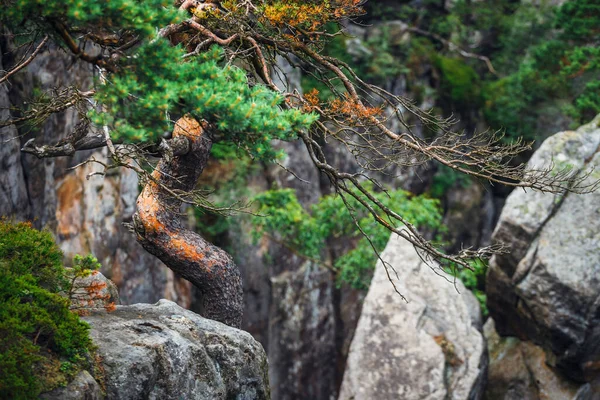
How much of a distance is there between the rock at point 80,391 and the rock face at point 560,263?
301 inches

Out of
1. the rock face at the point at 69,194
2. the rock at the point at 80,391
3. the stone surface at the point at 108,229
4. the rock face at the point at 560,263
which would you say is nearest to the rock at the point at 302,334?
the rock face at the point at 69,194

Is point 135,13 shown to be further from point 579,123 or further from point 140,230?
point 579,123

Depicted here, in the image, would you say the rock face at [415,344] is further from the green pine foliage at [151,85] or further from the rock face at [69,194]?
the green pine foliage at [151,85]

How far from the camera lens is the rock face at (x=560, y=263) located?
11023 millimetres

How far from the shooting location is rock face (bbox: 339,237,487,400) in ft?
37.1

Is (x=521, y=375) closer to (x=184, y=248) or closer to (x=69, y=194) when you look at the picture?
(x=184, y=248)

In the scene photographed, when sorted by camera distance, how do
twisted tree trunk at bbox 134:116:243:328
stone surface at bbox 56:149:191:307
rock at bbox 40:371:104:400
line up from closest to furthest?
rock at bbox 40:371:104:400
twisted tree trunk at bbox 134:116:243:328
stone surface at bbox 56:149:191:307

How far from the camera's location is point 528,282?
11.5 meters

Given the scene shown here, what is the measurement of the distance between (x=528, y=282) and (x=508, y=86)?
9.86m

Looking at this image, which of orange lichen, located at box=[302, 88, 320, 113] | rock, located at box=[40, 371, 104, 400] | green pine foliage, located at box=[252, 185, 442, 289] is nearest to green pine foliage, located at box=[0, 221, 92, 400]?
rock, located at box=[40, 371, 104, 400]

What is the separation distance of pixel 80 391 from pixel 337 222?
9.86m

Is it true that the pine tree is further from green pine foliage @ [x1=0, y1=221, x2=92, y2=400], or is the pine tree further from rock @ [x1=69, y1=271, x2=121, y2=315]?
green pine foliage @ [x1=0, y1=221, x2=92, y2=400]

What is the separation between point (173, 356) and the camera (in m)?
5.88

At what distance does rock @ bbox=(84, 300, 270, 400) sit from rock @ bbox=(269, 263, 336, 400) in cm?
930
